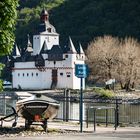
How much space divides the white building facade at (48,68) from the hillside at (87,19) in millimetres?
21226

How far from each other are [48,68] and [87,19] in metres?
49.1

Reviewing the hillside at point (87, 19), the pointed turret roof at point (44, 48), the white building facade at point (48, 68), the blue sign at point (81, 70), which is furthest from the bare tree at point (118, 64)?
the blue sign at point (81, 70)

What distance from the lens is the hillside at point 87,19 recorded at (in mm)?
130875

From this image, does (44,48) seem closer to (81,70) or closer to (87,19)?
(87,19)

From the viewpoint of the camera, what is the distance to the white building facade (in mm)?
96625

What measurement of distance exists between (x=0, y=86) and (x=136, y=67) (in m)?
71.1

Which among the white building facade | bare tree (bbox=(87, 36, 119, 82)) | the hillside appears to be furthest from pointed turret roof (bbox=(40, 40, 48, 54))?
the hillside

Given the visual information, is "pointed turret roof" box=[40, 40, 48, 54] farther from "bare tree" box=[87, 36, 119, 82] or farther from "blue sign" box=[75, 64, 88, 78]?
"blue sign" box=[75, 64, 88, 78]

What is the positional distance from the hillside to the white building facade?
21226mm

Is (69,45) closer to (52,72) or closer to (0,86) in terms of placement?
(52,72)

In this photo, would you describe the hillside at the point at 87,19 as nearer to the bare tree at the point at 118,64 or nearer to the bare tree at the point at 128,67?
the bare tree at the point at 118,64

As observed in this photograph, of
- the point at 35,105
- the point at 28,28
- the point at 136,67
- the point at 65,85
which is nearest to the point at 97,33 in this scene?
the point at 28,28

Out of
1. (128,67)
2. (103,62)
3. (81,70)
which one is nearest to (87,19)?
(103,62)

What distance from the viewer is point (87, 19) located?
478 ft
